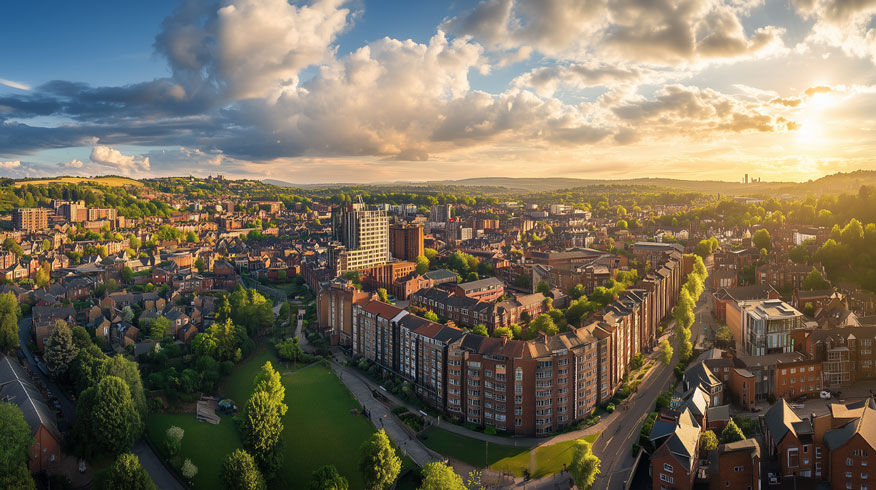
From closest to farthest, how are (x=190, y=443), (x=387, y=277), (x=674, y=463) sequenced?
(x=674, y=463), (x=190, y=443), (x=387, y=277)

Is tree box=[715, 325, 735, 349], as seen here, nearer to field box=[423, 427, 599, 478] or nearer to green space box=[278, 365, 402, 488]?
field box=[423, 427, 599, 478]

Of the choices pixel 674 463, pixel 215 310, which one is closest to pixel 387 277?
pixel 215 310

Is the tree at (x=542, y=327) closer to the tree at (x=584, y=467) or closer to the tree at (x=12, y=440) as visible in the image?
the tree at (x=584, y=467)

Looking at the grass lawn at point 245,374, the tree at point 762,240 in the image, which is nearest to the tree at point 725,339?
the grass lawn at point 245,374

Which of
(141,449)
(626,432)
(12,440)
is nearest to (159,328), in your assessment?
(141,449)

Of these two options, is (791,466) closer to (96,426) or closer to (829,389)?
(829,389)

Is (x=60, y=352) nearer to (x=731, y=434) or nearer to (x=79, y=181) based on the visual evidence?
(x=731, y=434)
